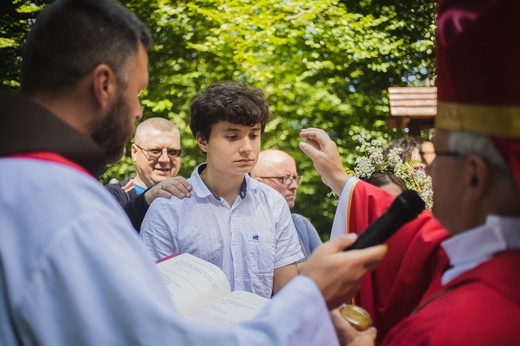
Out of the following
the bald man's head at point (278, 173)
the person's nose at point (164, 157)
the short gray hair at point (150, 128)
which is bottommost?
the bald man's head at point (278, 173)

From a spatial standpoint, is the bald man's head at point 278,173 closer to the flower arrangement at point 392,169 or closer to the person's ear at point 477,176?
the flower arrangement at point 392,169

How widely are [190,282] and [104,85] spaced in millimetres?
805

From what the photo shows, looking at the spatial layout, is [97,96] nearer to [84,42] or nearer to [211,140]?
[84,42]

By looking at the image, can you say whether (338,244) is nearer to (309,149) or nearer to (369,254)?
(369,254)

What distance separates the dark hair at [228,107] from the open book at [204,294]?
4.35 feet

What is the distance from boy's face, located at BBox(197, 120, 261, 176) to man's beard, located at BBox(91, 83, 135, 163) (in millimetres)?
1616

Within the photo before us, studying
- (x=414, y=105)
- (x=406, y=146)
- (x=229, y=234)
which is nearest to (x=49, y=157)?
(x=229, y=234)

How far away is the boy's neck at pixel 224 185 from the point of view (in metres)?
3.45

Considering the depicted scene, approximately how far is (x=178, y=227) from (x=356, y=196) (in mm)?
1173

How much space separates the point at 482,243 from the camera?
158cm

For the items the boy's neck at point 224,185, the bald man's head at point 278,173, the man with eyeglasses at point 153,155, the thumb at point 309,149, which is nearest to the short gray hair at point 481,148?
the thumb at point 309,149

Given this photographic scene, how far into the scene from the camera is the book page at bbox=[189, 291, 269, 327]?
5.85ft

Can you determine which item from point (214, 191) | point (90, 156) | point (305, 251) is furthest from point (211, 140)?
point (90, 156)

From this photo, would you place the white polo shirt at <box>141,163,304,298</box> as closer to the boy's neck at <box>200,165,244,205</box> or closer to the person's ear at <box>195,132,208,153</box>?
the boy's neck at <box>200,165,244,205</box>
